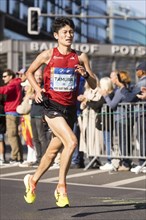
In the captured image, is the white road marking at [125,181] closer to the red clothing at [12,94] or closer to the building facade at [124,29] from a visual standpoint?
the red clothing at [12,94]

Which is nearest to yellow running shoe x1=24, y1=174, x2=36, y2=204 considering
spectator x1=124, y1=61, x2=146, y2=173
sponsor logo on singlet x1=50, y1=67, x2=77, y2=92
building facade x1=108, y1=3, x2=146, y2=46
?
sponsor logo on singlet x1=50, y1=67, x2=77, y2=92

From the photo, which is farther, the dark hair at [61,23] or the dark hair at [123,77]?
the dark hair at [123,77]

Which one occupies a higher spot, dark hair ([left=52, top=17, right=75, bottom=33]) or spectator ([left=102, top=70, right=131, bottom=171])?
dark hair ([left=52, top=17, right=75, bottom=33])

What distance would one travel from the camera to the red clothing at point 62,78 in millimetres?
6941

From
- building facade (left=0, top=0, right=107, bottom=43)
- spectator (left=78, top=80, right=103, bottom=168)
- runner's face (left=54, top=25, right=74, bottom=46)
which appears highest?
building facade (left=0, top=0, right=107, bottom=43)

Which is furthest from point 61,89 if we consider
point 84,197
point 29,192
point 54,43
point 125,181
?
point 54,43

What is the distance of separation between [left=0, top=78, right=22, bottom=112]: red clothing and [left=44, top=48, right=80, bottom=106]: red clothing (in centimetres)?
628

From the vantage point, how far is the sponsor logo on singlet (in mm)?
6934

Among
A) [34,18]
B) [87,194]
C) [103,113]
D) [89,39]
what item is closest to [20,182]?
[87,194]

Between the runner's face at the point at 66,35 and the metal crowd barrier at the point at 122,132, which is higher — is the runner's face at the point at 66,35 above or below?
above

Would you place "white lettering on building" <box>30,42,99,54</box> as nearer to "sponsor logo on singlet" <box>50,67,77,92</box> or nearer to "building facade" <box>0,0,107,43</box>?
"building facade" <box>0,0,107,43</box>

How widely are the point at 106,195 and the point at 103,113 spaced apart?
3965 millimetres

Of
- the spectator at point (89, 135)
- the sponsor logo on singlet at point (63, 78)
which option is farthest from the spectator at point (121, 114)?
the sponsor logo on singlet at point (63, 78)

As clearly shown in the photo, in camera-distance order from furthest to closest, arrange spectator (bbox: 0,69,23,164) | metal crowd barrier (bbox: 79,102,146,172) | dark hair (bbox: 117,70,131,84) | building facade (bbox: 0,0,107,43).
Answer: building facade (bbox: 0,0,107,43), spectator (bbox: 0,69,23,164), dark hair (bbox: 117,70,131,84), metal crowd barrier (bbox: 79,102,146,172)
